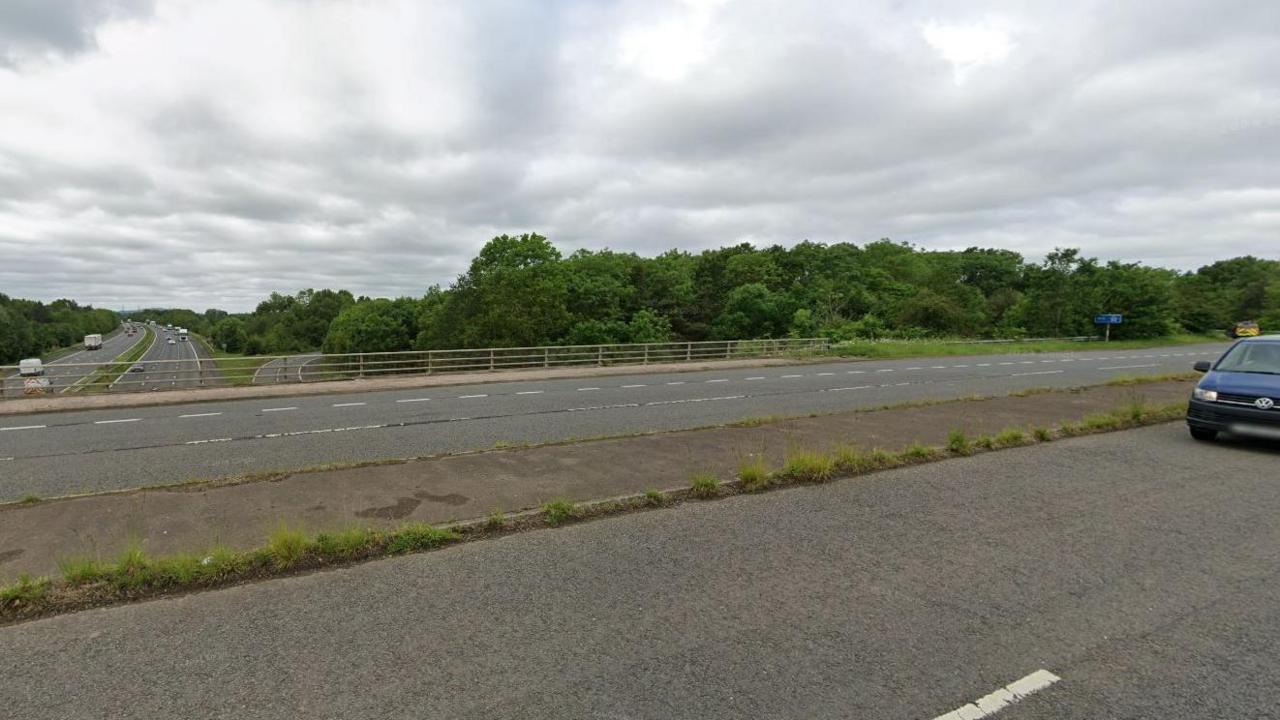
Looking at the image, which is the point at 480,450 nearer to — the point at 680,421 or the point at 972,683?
the point at 680,421

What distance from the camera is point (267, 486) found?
240 inches

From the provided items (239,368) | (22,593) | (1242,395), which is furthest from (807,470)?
(239,368)

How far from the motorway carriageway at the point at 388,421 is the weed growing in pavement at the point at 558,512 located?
346 centimetres

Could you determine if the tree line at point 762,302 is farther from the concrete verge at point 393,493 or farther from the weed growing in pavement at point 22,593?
the weed growing in pavement at point 22,593

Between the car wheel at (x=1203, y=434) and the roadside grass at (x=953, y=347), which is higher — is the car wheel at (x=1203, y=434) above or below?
below

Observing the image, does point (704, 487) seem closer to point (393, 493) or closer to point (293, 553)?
point (393, 493)

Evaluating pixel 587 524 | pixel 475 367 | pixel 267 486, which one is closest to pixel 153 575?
pixel 267 486

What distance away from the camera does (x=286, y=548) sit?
13.9ft

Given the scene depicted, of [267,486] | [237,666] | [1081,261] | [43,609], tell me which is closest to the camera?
[237,666]

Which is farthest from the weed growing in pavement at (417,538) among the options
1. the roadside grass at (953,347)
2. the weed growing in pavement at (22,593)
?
the roadside grass at (953,347)

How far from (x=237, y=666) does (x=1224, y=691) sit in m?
Answer: 4.86

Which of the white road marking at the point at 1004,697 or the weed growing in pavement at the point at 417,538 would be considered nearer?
the white road marking at the point at 1004,697

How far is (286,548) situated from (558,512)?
6.78 ft

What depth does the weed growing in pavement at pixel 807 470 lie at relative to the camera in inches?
251
